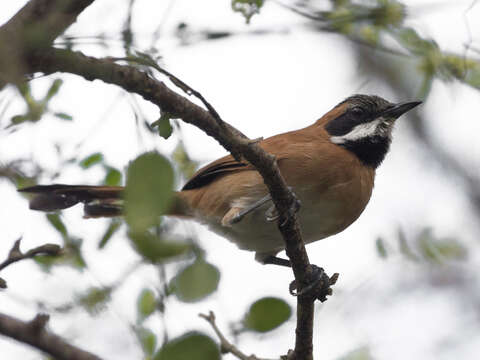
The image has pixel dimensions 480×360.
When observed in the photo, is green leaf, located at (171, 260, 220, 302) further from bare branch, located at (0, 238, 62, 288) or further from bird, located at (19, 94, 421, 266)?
bird, located at (19, 94, 421, 266)

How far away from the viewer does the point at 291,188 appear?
406 centimetres

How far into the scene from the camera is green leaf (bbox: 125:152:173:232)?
117 cm

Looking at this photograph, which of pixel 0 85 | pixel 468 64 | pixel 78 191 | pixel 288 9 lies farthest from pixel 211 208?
pixel 0 85

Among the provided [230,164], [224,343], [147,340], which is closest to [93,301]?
[147,340]

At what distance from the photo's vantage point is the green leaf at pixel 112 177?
12.4 ft

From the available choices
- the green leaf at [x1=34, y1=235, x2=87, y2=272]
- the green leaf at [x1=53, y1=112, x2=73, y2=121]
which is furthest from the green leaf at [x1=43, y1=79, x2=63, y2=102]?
the green leaf at [x1=34, y1=235, x2=87, y2=272]

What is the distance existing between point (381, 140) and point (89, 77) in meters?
3.66

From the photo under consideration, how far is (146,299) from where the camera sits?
3139 millimetres

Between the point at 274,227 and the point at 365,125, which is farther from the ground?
the point at 365,125

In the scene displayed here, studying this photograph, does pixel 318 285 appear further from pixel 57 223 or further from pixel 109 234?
pixel 57 223

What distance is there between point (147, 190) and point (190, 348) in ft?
1.32

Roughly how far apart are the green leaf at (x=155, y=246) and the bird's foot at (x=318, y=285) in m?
2.31

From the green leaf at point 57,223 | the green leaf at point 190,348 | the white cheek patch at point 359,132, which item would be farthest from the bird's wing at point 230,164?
the green leaf at point 190,348

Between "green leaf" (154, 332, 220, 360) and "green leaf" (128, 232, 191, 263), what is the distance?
294mm
